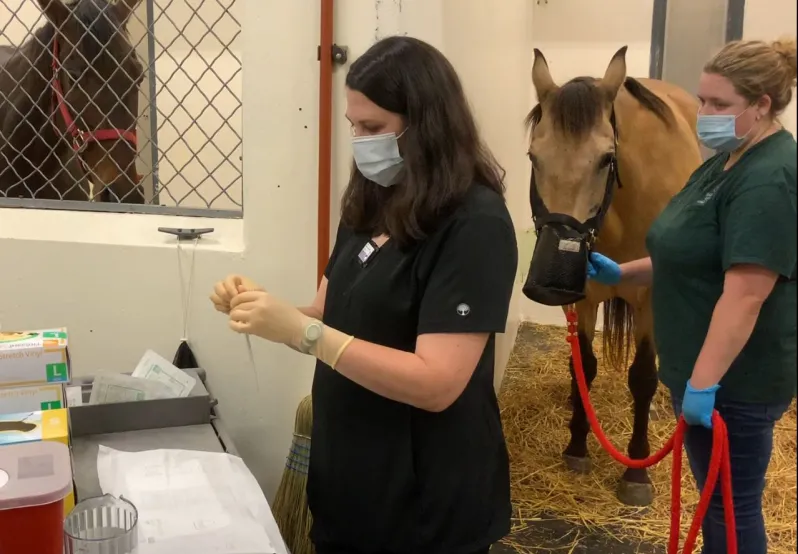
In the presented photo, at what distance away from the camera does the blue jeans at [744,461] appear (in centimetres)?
133

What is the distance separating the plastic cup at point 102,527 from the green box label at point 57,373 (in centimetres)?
33

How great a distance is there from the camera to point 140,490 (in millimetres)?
1142

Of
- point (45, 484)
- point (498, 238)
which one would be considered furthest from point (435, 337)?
point (45, 484)

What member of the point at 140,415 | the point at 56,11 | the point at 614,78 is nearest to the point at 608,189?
the point at 614,78

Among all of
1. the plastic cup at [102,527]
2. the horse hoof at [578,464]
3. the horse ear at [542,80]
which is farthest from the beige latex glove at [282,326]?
the horse hoof at [578,464]

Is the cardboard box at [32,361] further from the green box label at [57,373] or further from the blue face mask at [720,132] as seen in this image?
the blue face mask at [720,132]

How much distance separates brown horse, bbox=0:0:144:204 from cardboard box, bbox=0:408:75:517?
1.07m

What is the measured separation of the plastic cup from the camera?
913 mm

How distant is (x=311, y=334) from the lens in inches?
40.9

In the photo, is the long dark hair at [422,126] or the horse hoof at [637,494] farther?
the horse hoof at [637,494]

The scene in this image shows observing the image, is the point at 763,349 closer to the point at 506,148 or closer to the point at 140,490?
the point at 140,490

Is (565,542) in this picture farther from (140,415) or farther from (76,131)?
(76,131)

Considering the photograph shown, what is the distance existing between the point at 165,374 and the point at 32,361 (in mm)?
356

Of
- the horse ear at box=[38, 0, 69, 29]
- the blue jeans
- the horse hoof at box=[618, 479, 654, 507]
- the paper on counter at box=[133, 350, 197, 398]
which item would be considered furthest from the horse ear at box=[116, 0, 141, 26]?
the horse hoof at box=[618, 479, 654, 507]
